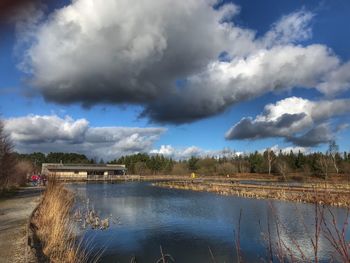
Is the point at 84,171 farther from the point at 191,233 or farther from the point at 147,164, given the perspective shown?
the point at 191,233

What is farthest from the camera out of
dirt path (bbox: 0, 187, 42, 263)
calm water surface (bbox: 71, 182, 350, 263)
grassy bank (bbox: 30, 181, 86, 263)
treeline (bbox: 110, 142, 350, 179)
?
treeline (bbox: 110, 142, 350, 179)

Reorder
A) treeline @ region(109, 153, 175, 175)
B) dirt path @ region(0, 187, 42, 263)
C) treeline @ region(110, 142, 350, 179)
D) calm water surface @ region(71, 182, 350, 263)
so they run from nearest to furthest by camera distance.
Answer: dirt path @ region(0, 187, 42, 263) → calm water surface @ region(71, 182, 350, 263) → treeline @ region(110, 142, 350, 179) → treeline @ region(109, 153, 175, 175)

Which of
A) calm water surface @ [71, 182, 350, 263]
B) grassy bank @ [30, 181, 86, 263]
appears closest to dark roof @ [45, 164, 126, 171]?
calm water surface @ [71, 182, 350, 263]

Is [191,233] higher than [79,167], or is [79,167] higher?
[79,167]

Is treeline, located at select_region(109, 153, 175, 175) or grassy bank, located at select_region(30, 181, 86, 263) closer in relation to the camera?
grassy bank, located at select_region(30, 181, 86, 263)

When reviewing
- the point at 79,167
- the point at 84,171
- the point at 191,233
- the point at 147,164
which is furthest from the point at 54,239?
the point at 147,164

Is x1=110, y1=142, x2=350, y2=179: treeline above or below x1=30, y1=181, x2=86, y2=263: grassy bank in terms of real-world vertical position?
above

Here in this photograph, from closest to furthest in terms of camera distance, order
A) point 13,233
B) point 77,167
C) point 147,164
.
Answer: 1. point 13,233
2. point 77,167
3. point 147,164

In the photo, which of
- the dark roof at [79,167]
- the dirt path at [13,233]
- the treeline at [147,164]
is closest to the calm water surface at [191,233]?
the dirt path at [13,233]

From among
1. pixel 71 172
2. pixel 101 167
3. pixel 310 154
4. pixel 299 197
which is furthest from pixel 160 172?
pixel 299 197

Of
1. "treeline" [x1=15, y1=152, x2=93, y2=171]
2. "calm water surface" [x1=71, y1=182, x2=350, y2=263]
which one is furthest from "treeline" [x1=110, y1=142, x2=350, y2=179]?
"calm water surface" [x1=71, y1=182, x2=350, y2=263]

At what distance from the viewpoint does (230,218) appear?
24.5 metres

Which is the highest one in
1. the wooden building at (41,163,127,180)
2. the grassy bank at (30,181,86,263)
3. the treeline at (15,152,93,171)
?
the treeline at (15,152,93,171)

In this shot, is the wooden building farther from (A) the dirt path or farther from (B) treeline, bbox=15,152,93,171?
(A) the dirt path
